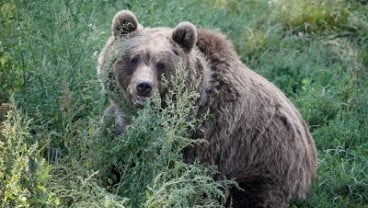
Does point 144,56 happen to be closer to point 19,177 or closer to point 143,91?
point 143,91

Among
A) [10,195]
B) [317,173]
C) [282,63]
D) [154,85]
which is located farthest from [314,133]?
[10,195]

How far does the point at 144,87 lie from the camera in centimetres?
588

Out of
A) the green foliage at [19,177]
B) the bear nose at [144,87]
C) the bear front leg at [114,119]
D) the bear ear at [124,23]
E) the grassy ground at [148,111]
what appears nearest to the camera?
the green foliage at [19,177]

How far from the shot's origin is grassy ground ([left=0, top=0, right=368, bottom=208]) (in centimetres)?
495

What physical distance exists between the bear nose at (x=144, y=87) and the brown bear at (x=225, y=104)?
8cm

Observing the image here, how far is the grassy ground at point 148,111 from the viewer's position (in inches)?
195

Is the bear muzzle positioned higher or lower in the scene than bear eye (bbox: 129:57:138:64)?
lower

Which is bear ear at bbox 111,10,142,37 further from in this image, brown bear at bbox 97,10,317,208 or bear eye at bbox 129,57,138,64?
bear eye at bbox 129,57,138,64

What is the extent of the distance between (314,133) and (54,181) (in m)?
3.35

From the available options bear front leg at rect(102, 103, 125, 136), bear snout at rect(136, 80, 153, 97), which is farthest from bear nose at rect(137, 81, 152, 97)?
bear front leg at rect(102, 103, 125, 136)

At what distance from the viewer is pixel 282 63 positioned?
8898 millimetres

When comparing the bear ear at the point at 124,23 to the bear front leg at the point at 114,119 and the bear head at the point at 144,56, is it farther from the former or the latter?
the bear front leg at the point at 114,119

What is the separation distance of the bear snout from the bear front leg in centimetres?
21

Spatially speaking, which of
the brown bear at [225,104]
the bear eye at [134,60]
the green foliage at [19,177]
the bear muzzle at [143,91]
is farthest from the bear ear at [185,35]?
the green foliage at [19,177]
